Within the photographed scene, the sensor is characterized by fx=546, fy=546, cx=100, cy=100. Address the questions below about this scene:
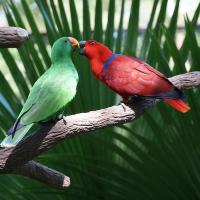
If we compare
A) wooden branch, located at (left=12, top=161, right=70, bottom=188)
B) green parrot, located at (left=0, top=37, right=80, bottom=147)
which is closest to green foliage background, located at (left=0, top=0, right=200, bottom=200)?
wooden branch, located at (left=12, top=161, right=70, bottom=188)

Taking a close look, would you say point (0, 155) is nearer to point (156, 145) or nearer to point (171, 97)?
point (171, 97)

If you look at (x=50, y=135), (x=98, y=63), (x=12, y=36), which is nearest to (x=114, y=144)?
(x=98, y=63)

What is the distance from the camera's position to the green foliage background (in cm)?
140

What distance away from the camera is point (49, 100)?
34.7 inches

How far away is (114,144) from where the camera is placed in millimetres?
1371

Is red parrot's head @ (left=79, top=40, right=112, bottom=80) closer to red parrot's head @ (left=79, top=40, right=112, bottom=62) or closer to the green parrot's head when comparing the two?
red parrot's head @ (left=79, top=40, right=112, bottom=62)

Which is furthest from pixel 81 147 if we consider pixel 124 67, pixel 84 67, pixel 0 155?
pixel 0 155

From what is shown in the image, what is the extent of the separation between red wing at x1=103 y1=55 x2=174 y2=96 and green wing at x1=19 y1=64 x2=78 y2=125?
163 millimetres

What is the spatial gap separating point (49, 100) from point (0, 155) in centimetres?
16

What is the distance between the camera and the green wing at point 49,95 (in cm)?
86

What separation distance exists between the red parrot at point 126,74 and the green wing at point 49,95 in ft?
0.52

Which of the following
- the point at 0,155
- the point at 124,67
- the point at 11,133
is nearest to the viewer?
the point at 11,133

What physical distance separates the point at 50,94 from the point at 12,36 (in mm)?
114

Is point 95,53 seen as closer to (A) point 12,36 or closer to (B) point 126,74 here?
(B) point 126,74
